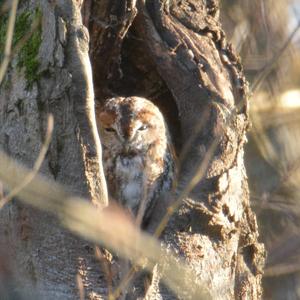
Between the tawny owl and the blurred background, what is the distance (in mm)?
1232

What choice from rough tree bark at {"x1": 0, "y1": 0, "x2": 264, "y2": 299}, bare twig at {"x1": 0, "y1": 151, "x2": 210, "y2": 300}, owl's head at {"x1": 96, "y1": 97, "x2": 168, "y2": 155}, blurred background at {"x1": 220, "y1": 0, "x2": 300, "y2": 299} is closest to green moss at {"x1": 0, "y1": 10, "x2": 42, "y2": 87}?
rough tree bark at {"x1": 0, "y1": 0, "x2": 264, "y2": 299}

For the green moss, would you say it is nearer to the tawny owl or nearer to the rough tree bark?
the rough tree bark

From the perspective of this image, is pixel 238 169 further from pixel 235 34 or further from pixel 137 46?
pixel 235 34

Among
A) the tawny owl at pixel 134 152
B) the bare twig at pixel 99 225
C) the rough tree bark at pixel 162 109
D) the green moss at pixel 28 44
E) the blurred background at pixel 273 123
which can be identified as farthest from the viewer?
the blurred background at pixel 273 123

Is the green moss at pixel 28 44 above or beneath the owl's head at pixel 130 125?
above

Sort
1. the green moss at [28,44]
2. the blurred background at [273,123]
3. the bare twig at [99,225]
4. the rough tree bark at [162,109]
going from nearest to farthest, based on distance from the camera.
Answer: the bare twig at [99,225] → the rough tree bark at [162,109] → the green moss at [28,44] → the blurred background at [273,123]

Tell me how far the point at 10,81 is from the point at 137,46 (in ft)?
2.42

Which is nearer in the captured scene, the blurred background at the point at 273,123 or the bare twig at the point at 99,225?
the bare twig at the point at 99,225

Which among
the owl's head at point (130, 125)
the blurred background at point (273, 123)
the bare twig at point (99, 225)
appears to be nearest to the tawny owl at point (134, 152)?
the owl's head at point (130, 125)

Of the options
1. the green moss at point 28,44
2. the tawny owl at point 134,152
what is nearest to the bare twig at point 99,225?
the green moss at point 28,44

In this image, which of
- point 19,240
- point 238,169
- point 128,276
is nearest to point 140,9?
point 238,169

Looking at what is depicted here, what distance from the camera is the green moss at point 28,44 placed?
3334 mm

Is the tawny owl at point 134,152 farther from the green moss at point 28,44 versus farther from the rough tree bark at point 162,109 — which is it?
the green moss at point 28,44

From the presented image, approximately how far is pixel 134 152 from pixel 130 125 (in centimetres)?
14
